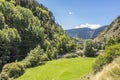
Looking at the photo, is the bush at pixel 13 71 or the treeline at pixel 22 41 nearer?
the bush at pixel 13 71

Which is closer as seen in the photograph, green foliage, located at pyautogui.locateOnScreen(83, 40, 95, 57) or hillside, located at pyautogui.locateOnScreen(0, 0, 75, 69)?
green foliage, located at pyautogui.locateOnScreen(83, 40, 95, 57)

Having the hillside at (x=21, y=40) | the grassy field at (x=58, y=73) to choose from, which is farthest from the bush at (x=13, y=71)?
the hillside at (x=21, y=40)

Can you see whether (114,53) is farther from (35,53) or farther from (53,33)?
(53,33)

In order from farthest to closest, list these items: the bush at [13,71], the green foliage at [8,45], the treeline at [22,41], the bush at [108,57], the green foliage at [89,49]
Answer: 1. the green foliage at [8,45]
2. the treeline at [22,41]
3. the green foliage at [89,49]
4. the bush at [13,71]
5. the bush at [108,57]

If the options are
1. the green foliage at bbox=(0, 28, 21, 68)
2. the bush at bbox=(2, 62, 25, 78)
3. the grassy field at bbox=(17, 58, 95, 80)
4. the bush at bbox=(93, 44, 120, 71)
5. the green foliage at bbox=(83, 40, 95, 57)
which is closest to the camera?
the bush at bbox=(93, 44, 120, 71)

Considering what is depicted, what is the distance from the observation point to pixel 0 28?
119625 millimetres

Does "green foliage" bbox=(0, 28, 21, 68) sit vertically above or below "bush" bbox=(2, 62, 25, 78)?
above

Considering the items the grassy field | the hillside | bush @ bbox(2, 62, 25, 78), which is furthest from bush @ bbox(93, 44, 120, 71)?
the hillside

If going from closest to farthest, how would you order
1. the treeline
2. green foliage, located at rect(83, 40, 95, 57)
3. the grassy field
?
the grassy field
green foliage, located at rect(83, 40, 95, 57)
the treeline

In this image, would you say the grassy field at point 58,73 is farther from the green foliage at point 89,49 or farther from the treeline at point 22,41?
the green foliage at point 89,49

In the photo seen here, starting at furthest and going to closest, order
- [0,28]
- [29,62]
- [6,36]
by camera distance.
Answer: [0,28]
[6,36]
[29,62]

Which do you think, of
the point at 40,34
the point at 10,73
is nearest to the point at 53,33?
the point at 40,34

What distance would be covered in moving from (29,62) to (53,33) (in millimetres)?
100052

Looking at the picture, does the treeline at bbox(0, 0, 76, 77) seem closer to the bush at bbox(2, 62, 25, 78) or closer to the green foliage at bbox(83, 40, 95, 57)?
the bush at bbox(2, 62, 25, 78)
